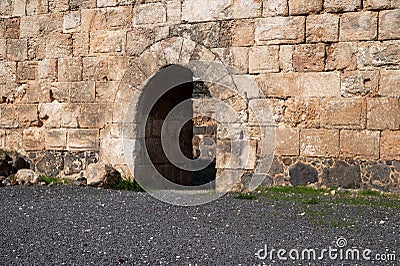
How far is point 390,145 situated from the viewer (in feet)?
22.8

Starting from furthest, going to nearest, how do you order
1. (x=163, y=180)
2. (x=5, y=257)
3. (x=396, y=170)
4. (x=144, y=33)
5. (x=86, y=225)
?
(x=163, y=180) < (x=144, y=33) < (x=396, y=170) < (x=86, y=225) < (x=5, y=257)

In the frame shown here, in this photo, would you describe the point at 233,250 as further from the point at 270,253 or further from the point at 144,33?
the point at 144,33

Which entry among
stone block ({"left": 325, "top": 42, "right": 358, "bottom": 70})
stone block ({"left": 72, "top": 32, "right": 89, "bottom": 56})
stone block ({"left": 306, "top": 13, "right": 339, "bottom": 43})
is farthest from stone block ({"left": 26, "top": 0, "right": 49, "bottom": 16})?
stone block ({"left": 325, "top": 42, "right": 358, "bottom": 70})

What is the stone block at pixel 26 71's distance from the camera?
8.88 meters

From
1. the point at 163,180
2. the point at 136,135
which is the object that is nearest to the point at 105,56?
the point at 136,135

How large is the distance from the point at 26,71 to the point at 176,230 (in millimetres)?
4926

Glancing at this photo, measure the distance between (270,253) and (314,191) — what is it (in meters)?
2.90

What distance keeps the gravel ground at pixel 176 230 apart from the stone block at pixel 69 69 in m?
2.40

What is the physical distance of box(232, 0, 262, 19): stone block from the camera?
7.51 meters

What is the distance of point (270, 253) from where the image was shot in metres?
4.36

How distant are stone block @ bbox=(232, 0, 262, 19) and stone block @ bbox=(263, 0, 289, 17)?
3.2 inches

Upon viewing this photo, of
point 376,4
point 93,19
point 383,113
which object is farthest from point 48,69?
point 383,113

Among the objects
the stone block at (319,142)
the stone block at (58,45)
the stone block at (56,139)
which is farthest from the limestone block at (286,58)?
the stone block at (56,139)

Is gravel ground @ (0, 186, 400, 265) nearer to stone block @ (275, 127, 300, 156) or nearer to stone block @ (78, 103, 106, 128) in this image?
stone block @ (275, 127, 300, 156)
